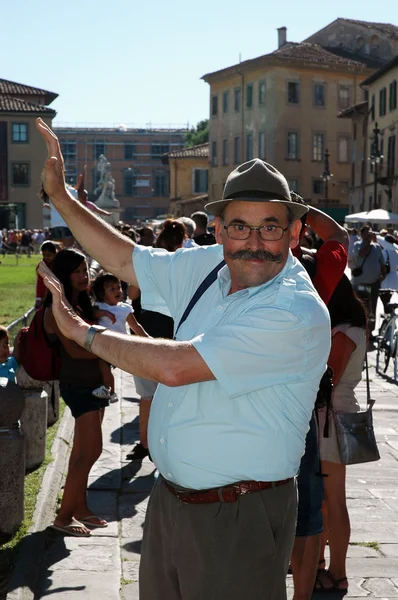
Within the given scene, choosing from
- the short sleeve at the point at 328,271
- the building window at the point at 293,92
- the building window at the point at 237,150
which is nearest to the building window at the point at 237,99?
the building window at the point at 237,150

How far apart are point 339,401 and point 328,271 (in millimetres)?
928

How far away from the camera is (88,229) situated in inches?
145

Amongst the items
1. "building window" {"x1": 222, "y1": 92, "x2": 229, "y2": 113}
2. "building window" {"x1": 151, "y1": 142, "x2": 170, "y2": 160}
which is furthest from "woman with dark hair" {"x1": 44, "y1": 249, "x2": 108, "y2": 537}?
"building window" {"x1": 151, "y1": 142, "x2": 170, "y2": 160}

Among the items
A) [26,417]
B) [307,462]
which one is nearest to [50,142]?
[307,462]

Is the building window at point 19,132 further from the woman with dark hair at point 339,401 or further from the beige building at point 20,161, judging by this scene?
the woman with dark hair at point 339,401

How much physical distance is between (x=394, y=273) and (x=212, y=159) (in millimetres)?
58063

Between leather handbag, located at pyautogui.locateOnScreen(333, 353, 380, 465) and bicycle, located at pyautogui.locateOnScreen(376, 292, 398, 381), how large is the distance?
27.3ft

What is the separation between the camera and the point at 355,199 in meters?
63.2

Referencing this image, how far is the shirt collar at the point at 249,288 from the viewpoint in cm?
312

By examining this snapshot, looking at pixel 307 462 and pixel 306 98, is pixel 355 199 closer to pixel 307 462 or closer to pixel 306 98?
pixel 306 98

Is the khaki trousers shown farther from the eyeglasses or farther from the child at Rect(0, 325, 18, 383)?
the child at Rect(0, 325, 18, 383)

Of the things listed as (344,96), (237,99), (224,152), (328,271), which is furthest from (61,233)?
(224,152)

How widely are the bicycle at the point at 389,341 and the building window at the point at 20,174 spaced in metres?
61.4

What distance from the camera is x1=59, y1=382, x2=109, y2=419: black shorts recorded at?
6.39 metres
